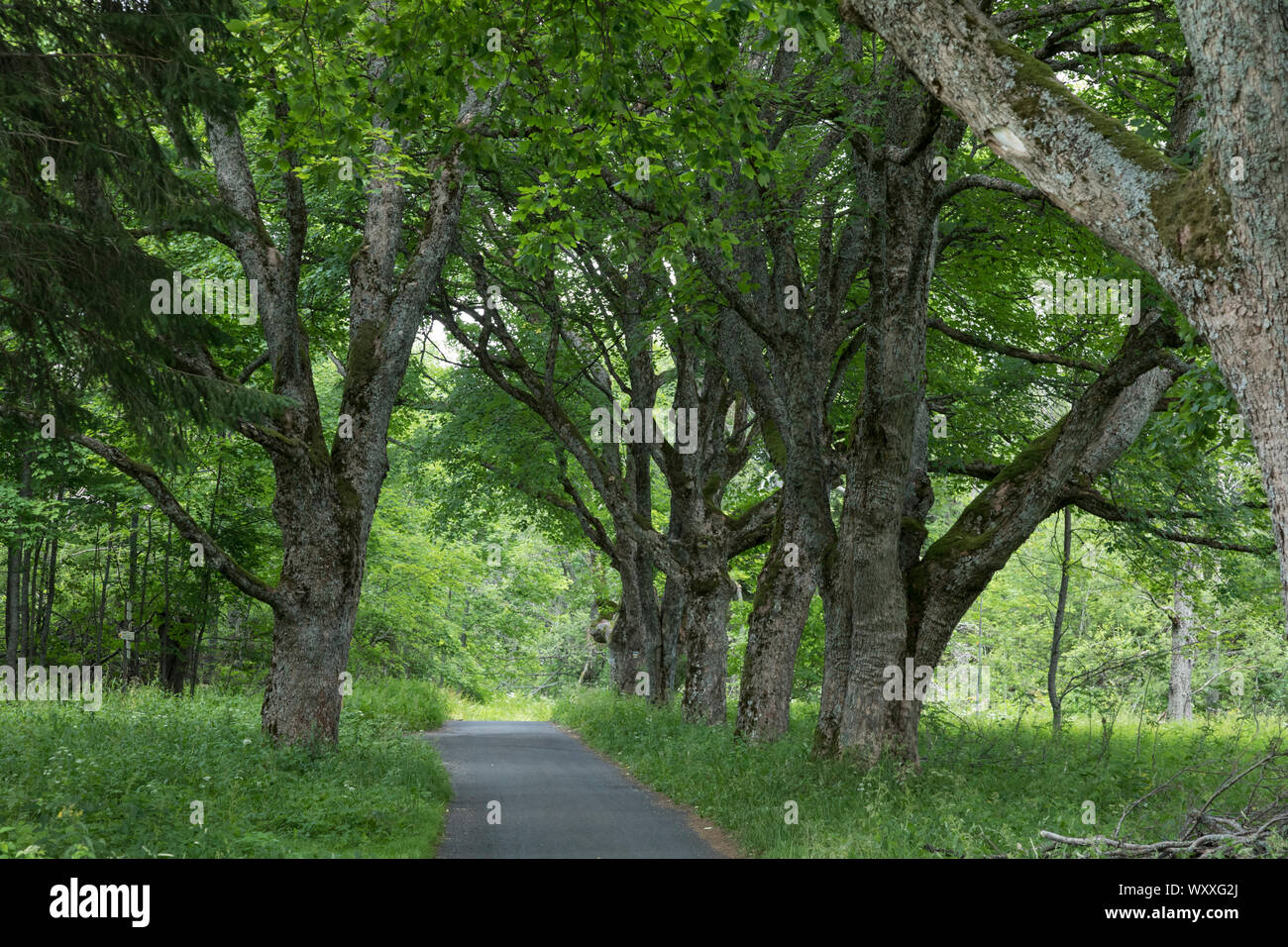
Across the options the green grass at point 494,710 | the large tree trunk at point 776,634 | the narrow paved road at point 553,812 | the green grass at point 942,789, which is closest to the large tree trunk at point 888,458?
the green grass at point 942,789

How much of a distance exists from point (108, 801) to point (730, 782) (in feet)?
20.5

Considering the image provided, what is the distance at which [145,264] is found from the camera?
8859 mm

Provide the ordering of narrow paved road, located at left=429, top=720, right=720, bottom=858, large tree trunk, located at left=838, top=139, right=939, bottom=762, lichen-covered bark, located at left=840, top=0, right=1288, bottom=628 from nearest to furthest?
lichen-covered bark, located at left=840, top=0, right=1288, bottom=628 → narrow paved road, located at left=429, top=720, right=720, bottom=858 → large tree trunk, located at left=838, top=139, right=939, bottom=762

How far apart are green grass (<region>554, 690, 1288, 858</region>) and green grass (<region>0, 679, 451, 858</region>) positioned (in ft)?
10.3

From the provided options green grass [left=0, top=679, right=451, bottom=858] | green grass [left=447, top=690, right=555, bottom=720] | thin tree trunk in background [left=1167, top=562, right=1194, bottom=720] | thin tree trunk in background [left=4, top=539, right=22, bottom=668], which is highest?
thin tree trunk in background [left=4, top=539, right=22, bottom=668]

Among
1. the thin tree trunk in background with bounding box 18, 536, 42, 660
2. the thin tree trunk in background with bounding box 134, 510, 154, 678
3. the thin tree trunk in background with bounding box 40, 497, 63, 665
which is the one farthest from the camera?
the thin tree trunk in background with bounding box 134, 510, 154, 678

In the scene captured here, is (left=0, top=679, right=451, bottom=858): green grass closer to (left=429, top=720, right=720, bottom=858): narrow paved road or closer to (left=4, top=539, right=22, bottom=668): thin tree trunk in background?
(left=429, top=720, right=720, bottom=858): narrow paved road

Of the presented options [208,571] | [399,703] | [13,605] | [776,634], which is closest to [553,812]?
[776,634]

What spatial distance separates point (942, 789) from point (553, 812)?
4.24 metres

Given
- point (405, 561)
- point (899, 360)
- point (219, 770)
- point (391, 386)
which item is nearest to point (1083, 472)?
point (899, 360)

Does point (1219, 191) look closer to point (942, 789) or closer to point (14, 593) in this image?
point (942, 789)

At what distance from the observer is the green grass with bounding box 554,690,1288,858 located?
26.5ft

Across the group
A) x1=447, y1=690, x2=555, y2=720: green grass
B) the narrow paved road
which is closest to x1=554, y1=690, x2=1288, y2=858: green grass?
the narrow paved road

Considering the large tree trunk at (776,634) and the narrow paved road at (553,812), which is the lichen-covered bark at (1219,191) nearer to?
the narrow paved road at (553,812)
